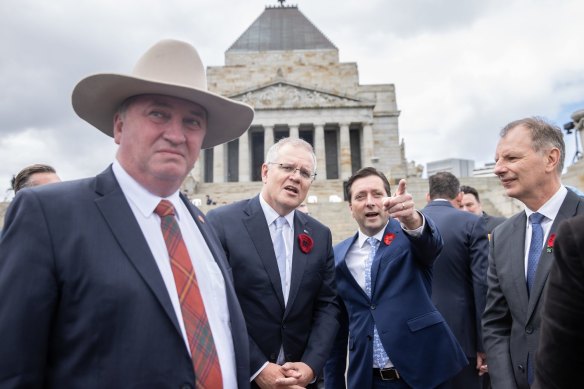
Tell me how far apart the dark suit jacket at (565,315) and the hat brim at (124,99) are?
166 centimetres

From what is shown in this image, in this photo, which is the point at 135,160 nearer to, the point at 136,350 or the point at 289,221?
the point at 136,350

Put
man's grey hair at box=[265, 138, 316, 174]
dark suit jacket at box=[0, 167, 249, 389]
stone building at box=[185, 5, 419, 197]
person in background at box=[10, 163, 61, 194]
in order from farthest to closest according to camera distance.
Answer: stone building at box=[185, 5, 419, 197] → person in background at box=[10, 163, 61, 194] → man's grey hair at box=[265, 138, 316, 174] → dark suit jacket at box=[0, 167, 249, 389]

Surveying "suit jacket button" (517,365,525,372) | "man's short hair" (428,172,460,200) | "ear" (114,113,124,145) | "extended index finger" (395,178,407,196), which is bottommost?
"suit jacket button" (517,365,525,372)

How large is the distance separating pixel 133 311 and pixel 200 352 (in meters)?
0.40

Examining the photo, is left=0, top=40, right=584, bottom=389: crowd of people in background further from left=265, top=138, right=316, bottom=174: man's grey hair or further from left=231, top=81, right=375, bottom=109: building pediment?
left=231, top=81, right=375, bottom=109: building pediment

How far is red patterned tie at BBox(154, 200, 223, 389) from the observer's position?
2090 mm

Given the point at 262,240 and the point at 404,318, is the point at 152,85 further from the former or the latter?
the point at 404,318

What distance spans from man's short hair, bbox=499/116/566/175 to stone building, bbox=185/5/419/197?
29737 mm

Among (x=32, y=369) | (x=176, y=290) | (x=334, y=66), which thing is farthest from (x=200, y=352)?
(x=334, y=66)

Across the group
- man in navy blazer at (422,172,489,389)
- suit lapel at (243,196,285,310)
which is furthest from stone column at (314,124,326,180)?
suit lapel at (243,196,285,310)

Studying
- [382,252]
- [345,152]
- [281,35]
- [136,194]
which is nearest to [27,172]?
[136,194]

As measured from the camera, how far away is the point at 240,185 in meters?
33.8

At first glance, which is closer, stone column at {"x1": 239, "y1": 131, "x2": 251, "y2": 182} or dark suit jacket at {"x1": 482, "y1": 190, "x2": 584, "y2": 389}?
dark suit jacket at {"x1": 482, "y1": 190, "x2": 584, "y2": 389}

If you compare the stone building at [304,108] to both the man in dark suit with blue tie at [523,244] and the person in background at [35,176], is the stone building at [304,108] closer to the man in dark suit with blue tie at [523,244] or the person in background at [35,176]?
the person in background at [35,176]
